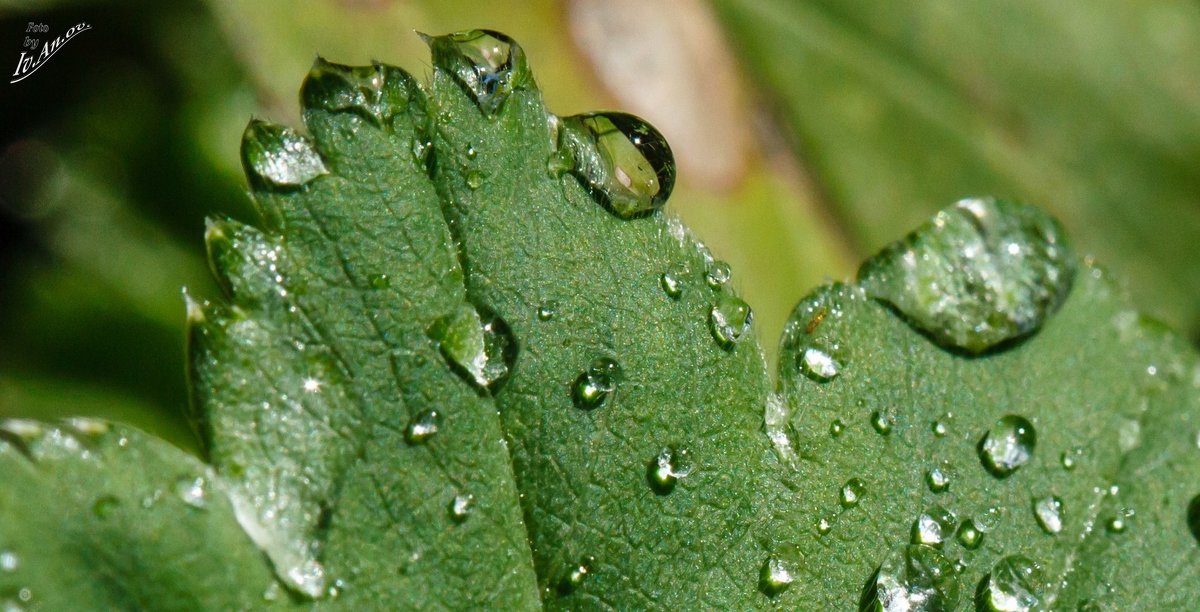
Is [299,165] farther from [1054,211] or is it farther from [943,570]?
[1054,211]

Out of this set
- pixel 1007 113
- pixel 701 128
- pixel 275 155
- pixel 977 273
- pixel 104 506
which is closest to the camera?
pixel 104 506

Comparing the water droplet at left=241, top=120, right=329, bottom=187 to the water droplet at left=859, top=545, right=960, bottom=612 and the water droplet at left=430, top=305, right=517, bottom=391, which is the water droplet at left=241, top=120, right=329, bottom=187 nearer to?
the water droplet at left=430, top=305, right=517, bottom=391

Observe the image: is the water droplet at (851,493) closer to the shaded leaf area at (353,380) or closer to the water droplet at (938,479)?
the water droplet at (938,479)

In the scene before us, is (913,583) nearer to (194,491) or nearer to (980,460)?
(980,460)

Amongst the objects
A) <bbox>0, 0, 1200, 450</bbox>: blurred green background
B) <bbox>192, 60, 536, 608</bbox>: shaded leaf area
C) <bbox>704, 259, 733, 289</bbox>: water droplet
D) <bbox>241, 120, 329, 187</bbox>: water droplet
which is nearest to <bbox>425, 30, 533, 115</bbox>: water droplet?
<bbox>192, 60, 536, 608</bbox>: shaded leaf area

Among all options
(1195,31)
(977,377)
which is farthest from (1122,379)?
(1195,31)

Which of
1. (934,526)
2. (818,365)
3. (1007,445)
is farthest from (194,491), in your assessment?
(1007,445)
